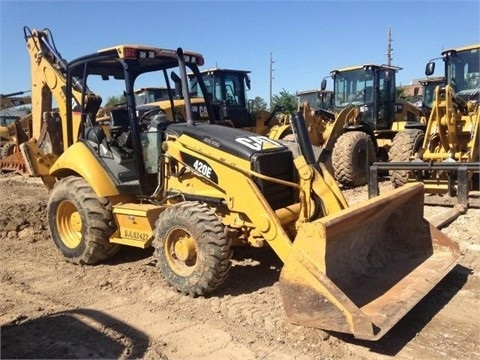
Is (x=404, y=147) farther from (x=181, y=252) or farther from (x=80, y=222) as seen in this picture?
(x=80, y=222)

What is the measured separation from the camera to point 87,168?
547 centimetres

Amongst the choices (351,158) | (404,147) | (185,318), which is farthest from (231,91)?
(185,318)

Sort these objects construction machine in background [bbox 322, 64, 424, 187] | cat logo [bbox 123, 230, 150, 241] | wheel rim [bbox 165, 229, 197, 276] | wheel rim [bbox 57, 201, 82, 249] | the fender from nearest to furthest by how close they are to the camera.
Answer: wheel rim [bbox 165, 229, 197, 276] < cat logo [bbox 123, 230, 150, 241] < the fender < wheel rim [bbox 57, 201, 82, 249] < construction machine in background [bbox 322, 64, 424, 187]

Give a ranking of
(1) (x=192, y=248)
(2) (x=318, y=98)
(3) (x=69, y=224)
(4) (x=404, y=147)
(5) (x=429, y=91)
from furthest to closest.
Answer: (2) (x=318, y=98), (5) (x=429, y=91), (4) (x=404, y=147), (3) (x=69, y=224), (1) (x=192, y=248)

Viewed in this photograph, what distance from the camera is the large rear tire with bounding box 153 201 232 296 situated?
423 centimetres

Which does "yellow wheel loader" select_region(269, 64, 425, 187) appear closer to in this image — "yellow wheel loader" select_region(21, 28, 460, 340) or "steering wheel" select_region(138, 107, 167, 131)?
"steering wheel" select_region(138, 107, 167, 131)

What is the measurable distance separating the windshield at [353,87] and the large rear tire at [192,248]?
8998mm

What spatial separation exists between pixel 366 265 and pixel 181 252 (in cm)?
170

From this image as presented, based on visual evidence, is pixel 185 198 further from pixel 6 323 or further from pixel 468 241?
pixel 468 241

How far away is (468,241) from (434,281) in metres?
2.11

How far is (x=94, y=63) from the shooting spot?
5.62m

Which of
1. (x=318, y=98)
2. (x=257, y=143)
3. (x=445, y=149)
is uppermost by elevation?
(x=318, y=98)

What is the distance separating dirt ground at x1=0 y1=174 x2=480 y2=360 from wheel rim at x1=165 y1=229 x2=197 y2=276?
0.84 ft

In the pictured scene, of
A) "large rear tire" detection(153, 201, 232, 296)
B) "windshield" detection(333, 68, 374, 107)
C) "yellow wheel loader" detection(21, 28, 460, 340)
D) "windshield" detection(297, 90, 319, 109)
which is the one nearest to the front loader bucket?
"yellow wheel loader" detection(21, 28, 460, 340)
